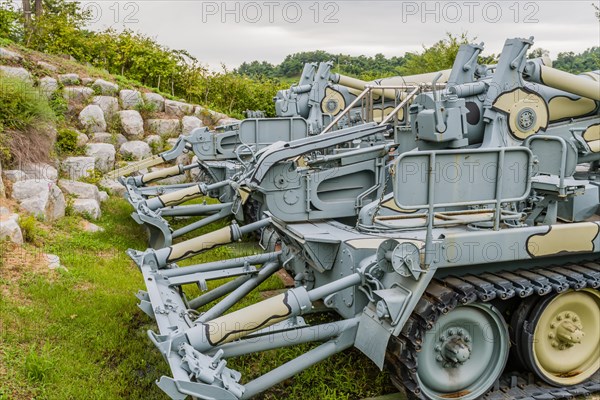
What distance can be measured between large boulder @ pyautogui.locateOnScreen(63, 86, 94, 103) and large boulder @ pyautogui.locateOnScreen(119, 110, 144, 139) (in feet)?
2.97

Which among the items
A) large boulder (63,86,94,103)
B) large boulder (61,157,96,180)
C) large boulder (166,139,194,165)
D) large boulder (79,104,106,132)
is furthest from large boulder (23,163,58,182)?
large boulder (166,139,194,165)

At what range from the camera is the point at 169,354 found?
4309 millimetres

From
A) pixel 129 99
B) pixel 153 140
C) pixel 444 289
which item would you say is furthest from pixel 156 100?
pixel 444 289

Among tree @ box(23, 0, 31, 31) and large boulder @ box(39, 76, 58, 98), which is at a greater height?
tree @ box(23, 0, 31, 31)

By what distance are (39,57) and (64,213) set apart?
871 centimetres

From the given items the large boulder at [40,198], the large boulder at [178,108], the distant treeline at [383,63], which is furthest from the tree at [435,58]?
the large boulder at [40,198]

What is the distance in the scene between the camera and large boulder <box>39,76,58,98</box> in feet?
49.9

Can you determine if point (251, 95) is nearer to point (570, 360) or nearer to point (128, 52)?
point (128, 52)

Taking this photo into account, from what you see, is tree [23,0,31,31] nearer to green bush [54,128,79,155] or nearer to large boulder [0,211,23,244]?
green bush [54,128,79,155]

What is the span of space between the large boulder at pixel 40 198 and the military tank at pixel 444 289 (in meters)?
3.65

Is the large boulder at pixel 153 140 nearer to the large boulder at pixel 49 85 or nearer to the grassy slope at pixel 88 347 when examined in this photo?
the large boulder at pixel 49 85

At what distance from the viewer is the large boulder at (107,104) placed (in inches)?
632

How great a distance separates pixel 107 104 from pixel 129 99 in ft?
2.46

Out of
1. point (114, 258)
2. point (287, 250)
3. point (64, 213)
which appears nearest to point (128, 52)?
point (64, 213)
